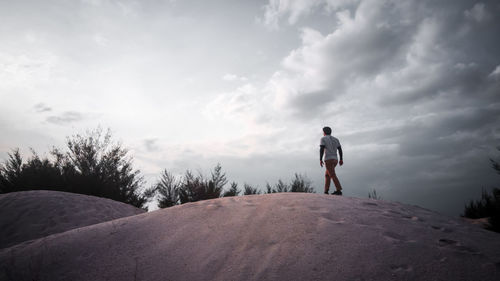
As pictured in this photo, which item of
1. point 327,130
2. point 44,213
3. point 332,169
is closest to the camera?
point 44,213

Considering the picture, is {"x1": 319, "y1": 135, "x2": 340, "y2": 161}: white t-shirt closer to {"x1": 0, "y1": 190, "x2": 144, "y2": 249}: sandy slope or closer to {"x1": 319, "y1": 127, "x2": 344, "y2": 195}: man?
{"x1": 319, "y1": 127, "x2": 344, "y2": 195}: man

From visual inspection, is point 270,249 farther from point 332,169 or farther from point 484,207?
point 484,207

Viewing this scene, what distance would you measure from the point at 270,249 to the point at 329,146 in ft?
17.4

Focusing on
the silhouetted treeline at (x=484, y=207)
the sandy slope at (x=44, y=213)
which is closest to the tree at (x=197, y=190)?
the sandy slope at (x=44, y=213)

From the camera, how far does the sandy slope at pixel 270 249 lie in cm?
192

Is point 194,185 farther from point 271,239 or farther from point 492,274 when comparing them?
point 492,274

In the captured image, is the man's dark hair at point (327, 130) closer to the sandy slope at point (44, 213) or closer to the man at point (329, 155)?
the man at point (329, 155)

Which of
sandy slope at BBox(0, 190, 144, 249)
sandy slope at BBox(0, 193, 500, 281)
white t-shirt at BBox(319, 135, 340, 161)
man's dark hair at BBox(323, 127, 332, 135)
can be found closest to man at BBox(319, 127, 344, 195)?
white t-shirt at BBox(319, 135, 340, 161)

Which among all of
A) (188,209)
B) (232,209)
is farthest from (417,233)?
(188,209)

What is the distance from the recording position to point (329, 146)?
22.8 feet

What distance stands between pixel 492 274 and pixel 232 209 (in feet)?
8.79

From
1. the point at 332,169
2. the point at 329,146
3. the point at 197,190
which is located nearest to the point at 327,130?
the point at 329,146

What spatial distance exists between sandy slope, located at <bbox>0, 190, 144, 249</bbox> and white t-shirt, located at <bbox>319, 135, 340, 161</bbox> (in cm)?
619

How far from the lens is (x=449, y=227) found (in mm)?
2812
